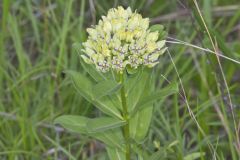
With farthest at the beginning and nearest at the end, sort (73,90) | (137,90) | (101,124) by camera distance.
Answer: (73,90)
(137,90)
(101,124)

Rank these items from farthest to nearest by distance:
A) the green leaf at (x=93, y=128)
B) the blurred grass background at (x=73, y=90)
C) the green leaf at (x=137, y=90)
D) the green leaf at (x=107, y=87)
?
the blurred grass background at (x=73, y=90), the green leaf at (x=137, y=90), the green leaf at (x=93, y=128), the green leaf at (x=107, y=87)

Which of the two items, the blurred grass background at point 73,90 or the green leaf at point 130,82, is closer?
the green leaf at point 130,82

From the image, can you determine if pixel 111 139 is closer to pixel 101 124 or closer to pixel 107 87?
pixel 101 124

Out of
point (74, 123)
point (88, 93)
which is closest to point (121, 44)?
point (88, 93)

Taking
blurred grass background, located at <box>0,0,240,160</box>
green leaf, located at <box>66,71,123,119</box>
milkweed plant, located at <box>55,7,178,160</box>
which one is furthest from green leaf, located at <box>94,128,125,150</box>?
blurred grass background, located at <box>0,0,240,160</box>

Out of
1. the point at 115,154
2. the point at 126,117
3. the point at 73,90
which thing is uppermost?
the point at 73,90

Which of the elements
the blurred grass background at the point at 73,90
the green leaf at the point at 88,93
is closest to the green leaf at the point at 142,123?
the green leaf at the point at 88,93

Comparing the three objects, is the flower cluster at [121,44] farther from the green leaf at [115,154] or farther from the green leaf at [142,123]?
the green leaf at [115,154]

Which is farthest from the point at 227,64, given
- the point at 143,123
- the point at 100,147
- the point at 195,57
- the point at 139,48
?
the point at 139,48
